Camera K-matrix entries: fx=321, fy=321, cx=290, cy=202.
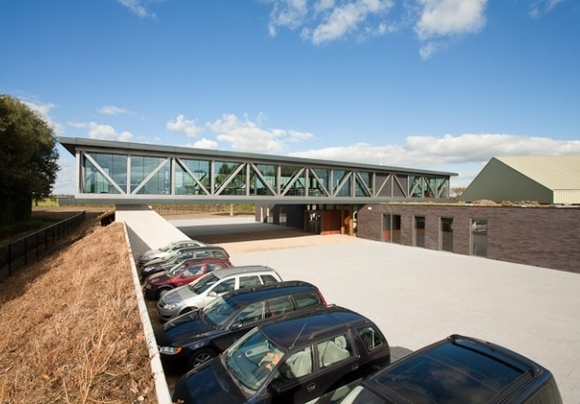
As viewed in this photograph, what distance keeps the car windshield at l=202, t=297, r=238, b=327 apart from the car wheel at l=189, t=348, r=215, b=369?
564 mm

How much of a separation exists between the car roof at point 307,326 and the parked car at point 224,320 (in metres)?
0.68

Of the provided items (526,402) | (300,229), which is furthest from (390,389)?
(300,229)

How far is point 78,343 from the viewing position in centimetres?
511

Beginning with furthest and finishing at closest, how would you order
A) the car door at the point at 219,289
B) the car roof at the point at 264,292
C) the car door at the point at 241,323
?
the car door at the point at 219,289
the car roof at the point at 264,292
the car door at the point at 241,323

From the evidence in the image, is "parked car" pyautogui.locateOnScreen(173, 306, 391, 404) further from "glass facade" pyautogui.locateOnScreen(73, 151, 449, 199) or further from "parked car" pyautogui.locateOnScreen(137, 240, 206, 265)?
"glass facade" pyautogui.locateOnScreen(73, 151, 449, 199)

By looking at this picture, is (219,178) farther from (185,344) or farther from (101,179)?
(185,344)

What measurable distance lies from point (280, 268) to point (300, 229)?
19.3 metres

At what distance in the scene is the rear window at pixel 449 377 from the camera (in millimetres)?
3738

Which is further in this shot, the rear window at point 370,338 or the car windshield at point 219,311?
the car windshield at point 219,311

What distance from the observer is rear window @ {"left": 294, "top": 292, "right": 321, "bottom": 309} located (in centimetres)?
784

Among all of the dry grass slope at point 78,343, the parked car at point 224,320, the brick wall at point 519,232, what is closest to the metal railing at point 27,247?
the dry grass slope at point 78,343

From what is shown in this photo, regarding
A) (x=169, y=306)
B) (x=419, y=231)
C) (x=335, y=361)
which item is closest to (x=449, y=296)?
(x=335, y=361)

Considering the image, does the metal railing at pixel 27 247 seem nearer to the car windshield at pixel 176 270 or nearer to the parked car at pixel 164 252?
the parked car at pixel 164 252

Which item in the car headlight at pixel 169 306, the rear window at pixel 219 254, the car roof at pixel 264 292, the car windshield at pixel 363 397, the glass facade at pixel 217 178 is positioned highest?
the glass facade at pixel 217 178
